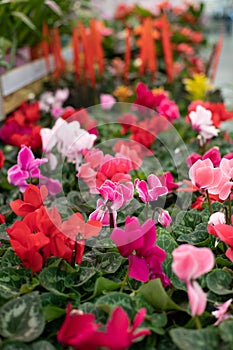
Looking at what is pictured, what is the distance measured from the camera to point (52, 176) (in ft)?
3.92

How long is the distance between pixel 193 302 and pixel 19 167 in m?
0.50

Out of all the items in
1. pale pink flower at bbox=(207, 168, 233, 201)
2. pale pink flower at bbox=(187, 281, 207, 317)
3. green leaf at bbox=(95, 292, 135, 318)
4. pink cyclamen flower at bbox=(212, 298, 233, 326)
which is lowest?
pink cyclamen flower at bbox=(212, 298, 233, 326)

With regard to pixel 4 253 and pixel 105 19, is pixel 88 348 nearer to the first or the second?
pixel 4 253

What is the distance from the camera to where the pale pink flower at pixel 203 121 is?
119cm

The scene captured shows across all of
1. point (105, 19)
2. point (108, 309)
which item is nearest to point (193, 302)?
point (108, 309)

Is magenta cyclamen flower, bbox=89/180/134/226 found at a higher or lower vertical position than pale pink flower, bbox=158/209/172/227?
higher

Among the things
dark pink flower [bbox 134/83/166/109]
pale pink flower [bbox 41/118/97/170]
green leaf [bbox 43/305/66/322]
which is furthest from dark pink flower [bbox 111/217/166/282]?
dark pink flower [bbox 134/83/166/109]

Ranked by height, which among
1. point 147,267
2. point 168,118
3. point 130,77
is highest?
point 147,267

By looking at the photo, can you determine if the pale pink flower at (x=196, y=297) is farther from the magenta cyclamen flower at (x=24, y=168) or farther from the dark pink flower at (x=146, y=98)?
the dark pink flower at (x=146, y=98)

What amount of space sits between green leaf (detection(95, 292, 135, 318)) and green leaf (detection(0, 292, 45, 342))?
3.1 inches

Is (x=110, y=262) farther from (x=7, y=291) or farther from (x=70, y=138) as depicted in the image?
(x=70, y=138)

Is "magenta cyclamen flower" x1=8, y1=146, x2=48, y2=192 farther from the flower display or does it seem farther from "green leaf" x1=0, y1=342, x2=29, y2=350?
"green leaf" x1=0, y1=342, x2=29, y2=350

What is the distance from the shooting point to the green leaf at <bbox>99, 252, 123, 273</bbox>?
76 cm

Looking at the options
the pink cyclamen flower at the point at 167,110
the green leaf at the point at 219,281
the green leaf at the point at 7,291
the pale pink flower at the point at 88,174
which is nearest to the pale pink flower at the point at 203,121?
the pink cyclamen flower at the point at 167,110
